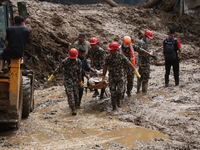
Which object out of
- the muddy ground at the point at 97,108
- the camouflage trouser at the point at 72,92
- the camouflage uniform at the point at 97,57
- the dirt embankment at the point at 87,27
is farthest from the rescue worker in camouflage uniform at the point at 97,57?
the dirt embankment at the point at 87,27

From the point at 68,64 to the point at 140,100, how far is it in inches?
99.2

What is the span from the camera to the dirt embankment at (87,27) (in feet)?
37.5

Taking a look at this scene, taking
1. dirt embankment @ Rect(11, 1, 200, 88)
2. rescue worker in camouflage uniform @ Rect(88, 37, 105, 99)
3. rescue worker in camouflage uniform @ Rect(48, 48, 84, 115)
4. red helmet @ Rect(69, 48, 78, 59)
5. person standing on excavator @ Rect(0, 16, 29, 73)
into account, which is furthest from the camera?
dirt embankment @ Rect(11, 1, 200, 88)

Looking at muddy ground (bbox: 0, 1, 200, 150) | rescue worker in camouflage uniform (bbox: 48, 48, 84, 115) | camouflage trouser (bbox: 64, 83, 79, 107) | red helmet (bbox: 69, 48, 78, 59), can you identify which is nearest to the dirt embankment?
muddy ground (bbox: 0, 1, 200, 150)

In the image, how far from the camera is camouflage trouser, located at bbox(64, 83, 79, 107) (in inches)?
267

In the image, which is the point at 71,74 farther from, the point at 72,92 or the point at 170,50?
the point at 170,50

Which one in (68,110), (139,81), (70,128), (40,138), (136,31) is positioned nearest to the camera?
(40,138)

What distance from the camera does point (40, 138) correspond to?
500 centimetres

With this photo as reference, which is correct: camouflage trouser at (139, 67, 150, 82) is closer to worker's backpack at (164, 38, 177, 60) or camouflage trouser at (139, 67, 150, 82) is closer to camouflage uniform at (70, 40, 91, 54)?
worker's backpack at (164, 38, 177, 60)

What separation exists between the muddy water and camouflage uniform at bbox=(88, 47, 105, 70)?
1423 millimetres

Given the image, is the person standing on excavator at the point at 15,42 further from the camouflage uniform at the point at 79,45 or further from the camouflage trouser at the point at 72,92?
the camouflage uniform at the point at 79,45

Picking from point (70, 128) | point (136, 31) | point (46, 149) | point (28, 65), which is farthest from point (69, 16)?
point (46, 149)

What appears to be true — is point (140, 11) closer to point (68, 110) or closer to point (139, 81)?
point (139, 81)

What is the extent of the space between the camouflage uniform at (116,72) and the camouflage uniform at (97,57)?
1160 mm
